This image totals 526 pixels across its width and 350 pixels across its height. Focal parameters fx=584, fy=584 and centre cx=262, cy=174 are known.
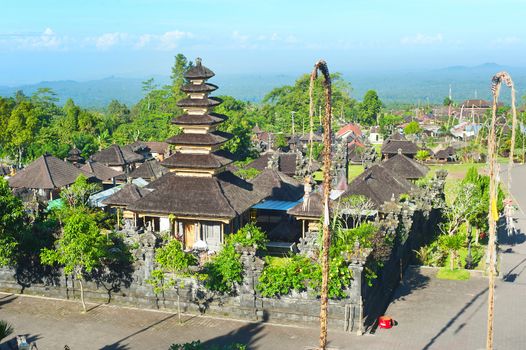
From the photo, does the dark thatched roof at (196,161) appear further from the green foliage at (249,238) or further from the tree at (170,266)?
the tree at (170,266)

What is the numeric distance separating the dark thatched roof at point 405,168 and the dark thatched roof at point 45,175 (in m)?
20.7

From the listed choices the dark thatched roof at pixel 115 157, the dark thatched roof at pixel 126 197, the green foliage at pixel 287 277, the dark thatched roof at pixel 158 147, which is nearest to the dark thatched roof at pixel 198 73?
the dark thatched roof at pixel 126 197

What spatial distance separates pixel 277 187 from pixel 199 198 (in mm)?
7571

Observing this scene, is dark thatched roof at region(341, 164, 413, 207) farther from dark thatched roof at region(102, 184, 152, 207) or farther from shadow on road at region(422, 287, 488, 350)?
dark thatched roof at region(102, 184, 152, 207)

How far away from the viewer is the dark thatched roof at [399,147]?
55.2m

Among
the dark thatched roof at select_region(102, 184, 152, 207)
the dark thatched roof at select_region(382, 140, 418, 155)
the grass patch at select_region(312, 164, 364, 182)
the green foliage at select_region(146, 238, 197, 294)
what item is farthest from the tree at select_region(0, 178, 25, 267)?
the dark thatched roof at select_region(382, 140, 418, 155)

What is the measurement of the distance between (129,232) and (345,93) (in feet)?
306

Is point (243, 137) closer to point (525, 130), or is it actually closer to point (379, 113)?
point (525, 130)

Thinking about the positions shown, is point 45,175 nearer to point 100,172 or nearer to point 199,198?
point 100,172

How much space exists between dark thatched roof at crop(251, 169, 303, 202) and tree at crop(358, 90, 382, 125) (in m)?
77.6

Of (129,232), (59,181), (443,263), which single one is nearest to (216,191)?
(129,232)

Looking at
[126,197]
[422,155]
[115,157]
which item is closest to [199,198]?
[126,197]

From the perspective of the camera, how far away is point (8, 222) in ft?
69.5

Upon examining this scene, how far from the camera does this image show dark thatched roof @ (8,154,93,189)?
36.1m
